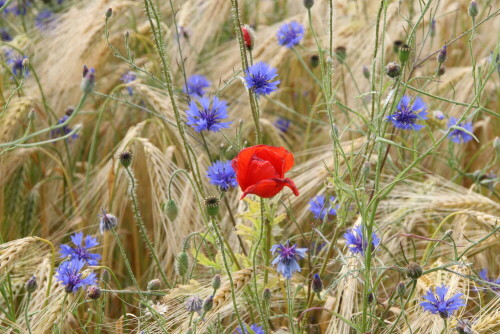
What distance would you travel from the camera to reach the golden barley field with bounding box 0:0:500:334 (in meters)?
1.25

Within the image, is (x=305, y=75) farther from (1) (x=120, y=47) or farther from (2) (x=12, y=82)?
(2) (x=12, y=82)

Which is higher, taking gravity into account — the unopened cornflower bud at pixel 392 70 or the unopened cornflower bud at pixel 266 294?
the unopened cornflower bud at pixel 392 70

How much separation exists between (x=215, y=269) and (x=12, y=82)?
118 centimetres

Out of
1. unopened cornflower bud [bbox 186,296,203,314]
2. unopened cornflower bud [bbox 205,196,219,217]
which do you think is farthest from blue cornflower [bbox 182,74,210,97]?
unopened cornflower bud [bbox 186,296,203,314]

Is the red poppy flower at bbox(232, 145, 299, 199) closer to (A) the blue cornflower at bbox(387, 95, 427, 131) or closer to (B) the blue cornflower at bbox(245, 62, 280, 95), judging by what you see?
(B) the blue cornflower at bbox(245, 62, 280, 95)

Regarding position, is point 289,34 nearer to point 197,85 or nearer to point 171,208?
point 197,85

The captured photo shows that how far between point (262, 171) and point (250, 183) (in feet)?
0.10

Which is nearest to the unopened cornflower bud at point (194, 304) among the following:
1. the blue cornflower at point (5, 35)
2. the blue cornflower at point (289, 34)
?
the blue cornflower at point (289, 34)

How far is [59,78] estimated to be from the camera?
2.22 m

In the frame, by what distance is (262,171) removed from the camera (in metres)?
1.13

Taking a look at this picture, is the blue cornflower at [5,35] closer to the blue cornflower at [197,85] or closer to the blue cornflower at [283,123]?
the blue cornflower at [197,85]

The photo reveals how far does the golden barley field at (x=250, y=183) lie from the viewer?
1252 mm

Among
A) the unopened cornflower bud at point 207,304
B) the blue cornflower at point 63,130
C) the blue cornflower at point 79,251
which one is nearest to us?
the unopened cornflower bud at point 207,304

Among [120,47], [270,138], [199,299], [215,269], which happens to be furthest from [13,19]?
[199,299]
